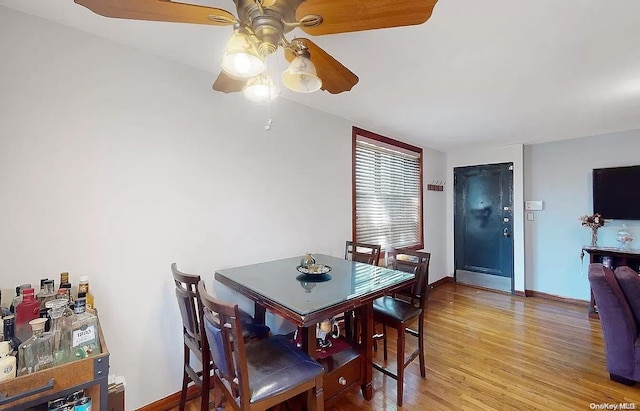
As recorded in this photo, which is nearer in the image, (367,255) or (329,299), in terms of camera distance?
(329,299)

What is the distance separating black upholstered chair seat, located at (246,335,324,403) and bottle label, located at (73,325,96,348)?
0.68m

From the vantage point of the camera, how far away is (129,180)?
69.9 inches

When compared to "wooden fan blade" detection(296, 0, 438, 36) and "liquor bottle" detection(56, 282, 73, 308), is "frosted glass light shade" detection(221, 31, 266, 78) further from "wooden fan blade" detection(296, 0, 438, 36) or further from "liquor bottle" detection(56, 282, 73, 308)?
"liquor bottle" detection(56, 282, 73, 308)

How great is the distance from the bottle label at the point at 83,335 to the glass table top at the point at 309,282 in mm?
726

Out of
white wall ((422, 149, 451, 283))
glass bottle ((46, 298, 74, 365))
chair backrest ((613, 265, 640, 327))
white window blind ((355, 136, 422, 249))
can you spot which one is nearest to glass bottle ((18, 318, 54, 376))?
glass bottle ((46, 298, 74, 365))

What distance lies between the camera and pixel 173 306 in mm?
1942

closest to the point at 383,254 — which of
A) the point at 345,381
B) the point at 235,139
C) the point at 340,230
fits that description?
the point at 340,230

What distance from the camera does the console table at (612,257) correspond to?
10.5 ft

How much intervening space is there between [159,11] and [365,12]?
716mm

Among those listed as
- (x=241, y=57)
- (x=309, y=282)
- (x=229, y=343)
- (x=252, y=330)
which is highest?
(x=241, y=57)

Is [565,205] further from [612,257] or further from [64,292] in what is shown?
[64,292]

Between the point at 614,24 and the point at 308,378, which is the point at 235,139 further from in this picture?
the point at 614,24

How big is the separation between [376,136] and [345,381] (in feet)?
9.18

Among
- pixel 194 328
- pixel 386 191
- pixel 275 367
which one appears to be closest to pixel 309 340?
pixel 275 367
